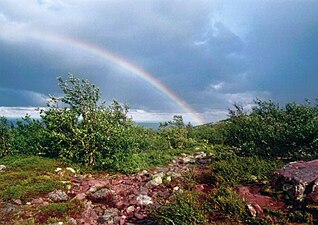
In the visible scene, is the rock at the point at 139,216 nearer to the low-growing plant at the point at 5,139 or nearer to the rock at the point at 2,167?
the rock at the point at 2,167

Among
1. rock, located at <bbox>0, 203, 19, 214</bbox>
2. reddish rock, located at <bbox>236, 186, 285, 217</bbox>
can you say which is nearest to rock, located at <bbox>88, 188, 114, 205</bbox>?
rock, located at <bbox>0, 203, 19, 214</bbox>

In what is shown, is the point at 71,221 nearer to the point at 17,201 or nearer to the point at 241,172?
the point at 17,201

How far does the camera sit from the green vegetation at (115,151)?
29.2ft

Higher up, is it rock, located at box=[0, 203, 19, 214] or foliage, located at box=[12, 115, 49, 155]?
foliage, located at box=[12, 115, 49, 155]

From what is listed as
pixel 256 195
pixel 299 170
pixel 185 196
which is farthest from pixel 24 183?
pixel 299 170

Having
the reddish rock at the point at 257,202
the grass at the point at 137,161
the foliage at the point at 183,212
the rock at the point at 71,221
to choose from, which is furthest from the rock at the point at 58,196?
the reddish rock at the point at 257,202

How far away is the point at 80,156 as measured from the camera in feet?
45.9

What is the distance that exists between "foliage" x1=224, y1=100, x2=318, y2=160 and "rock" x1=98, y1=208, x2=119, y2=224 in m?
6.71

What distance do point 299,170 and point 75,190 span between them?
639 centimetres

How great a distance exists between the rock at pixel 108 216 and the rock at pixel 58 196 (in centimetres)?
145

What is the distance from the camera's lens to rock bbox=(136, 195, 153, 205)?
30.6 feet

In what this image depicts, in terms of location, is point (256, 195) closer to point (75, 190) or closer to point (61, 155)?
point (75, 190)

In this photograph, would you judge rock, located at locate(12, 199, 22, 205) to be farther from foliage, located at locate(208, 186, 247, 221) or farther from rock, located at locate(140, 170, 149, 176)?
foliage, located at locate(208, 186, 247, 221)

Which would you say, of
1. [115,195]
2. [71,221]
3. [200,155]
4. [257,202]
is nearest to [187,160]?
[200,155]
